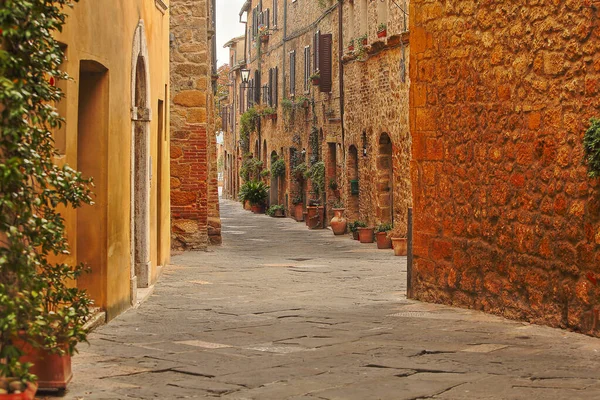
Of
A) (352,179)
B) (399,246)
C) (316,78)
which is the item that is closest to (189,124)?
(399,246)

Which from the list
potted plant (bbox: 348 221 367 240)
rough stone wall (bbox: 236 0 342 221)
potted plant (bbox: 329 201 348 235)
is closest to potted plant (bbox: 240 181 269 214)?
rough stone wall (bbox: 236 0 342 221)

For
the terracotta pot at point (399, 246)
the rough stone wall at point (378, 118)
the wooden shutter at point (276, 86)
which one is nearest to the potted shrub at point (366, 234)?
the rough stone wall at point (378, 118)

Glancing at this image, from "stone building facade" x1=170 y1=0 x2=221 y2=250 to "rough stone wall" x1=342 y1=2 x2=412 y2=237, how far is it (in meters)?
3.61

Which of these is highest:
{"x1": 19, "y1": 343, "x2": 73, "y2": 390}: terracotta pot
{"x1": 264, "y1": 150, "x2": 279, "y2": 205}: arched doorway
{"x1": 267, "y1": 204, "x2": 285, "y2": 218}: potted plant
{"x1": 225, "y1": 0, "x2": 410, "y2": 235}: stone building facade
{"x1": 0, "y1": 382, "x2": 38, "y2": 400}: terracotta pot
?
{"x1": 225, "y1": 0, "x2": 410, "y2": 235}: stone building facade

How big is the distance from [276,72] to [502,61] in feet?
90.7

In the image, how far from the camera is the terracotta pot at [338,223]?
2452cm

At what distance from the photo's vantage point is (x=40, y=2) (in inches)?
181

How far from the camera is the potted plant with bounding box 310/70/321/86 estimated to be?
90.6 feet

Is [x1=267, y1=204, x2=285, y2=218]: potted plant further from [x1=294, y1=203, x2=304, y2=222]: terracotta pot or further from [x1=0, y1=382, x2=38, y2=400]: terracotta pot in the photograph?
[x1=0, y1=382, x2=38, y2=400]: terracotta pot

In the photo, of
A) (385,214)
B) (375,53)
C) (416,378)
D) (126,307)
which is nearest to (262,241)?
(385,214)

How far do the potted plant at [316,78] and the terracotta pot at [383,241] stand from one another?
851 cm

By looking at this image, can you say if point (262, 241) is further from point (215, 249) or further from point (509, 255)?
point (509, 255)

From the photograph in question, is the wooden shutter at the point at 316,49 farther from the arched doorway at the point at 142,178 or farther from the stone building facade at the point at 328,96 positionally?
the arched doorway at the point at 142,178

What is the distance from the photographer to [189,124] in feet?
58.9
